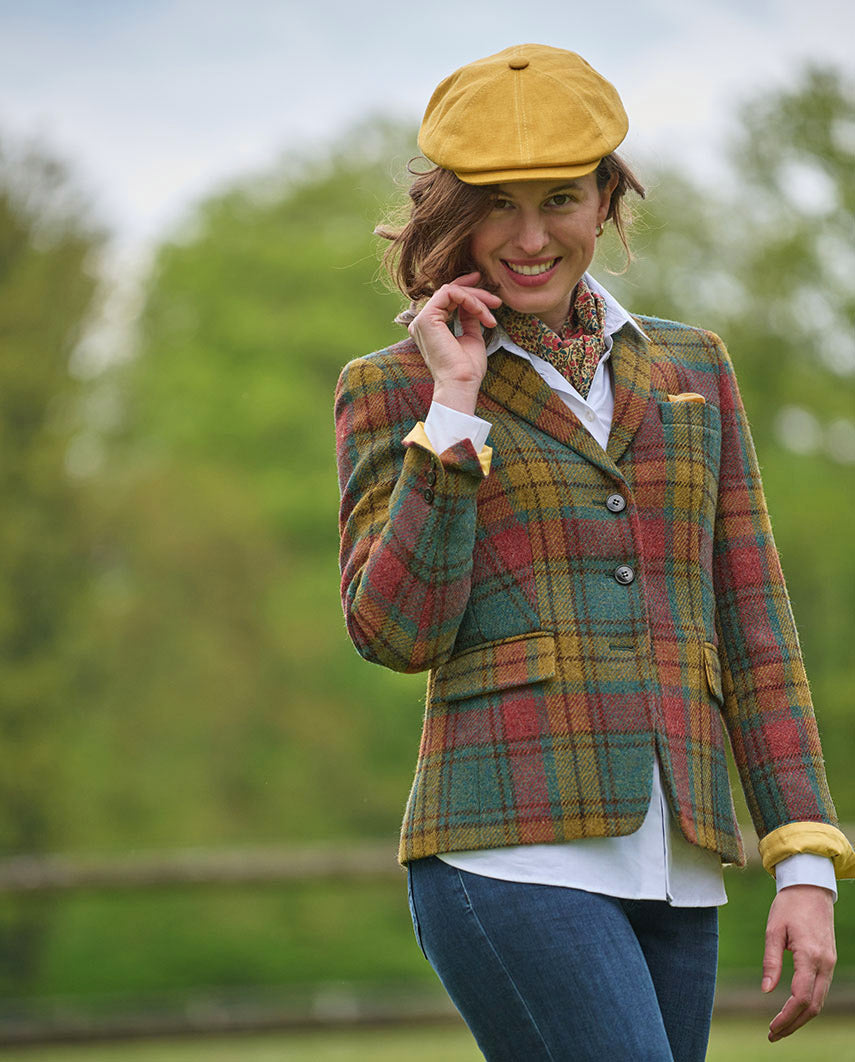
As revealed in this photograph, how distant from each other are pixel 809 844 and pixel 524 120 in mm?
1107

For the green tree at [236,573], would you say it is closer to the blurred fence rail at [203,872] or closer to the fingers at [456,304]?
the blurred fence rail at [203,872]

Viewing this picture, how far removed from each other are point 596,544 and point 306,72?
25.2 m

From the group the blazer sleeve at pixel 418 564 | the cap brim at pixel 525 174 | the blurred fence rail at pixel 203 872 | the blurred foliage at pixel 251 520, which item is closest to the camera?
the blazer sleeve at pixel 418 564

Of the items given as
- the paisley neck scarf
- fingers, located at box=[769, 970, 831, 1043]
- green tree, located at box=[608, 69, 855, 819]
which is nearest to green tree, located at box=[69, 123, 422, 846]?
green tree, located at box=[608, 69, 855, 819]

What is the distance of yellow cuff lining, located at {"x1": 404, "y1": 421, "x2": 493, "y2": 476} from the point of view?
6.85ft

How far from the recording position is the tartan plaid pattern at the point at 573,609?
2.07m

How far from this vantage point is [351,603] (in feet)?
7.00

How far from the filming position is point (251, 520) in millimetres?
18078

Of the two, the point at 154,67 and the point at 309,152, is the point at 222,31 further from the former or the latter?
the point at 309,152

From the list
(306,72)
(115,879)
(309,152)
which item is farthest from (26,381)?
(306,72)

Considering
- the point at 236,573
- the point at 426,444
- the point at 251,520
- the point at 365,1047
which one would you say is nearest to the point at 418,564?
the point at 426,444

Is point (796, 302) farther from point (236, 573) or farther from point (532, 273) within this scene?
point (532, 273)

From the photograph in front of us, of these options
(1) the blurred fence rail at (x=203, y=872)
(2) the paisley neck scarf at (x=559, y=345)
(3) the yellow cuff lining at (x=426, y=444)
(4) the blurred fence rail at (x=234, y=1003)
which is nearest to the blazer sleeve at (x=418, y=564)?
(3) the yellow cuff lining at (x=426, y=444)

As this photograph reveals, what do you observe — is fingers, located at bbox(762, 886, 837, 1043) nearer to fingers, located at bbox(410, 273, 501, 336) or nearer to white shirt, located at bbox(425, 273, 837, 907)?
white shirt, located at bbox(425, 273, 837, 907)
